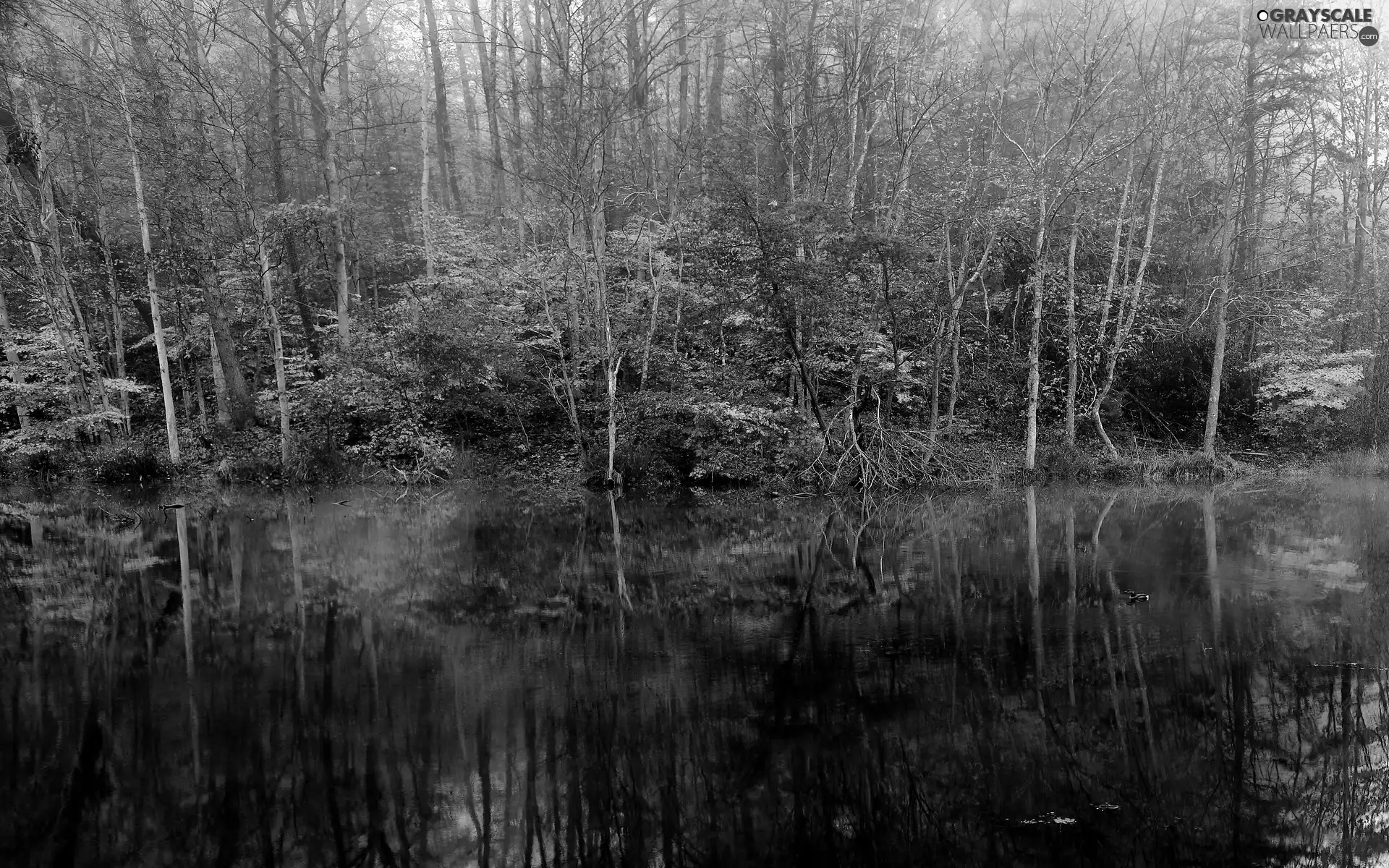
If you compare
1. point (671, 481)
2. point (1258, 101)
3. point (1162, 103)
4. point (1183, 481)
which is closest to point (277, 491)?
point (671, 481)

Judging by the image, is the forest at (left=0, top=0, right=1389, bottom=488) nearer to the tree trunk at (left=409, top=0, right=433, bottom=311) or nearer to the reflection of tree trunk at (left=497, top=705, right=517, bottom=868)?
the tree trunk at (left=409, top=0, right=433, bottom=311)

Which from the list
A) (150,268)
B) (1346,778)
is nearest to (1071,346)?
(1346,778)

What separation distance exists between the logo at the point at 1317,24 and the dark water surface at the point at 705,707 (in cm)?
1305

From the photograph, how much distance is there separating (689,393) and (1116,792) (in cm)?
1403

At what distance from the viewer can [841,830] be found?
3910mm

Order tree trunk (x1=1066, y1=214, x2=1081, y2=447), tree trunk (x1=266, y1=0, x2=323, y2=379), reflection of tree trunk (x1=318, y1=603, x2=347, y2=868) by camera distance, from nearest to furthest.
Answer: reflection of tree trunk (x1=318, y1=603, x2=347, y2=868) → tree trunk (x1=1066, y1=214, x2=1081, y2=447) → tree trunk (x1=266, y1=0, x2=323, y2=379)

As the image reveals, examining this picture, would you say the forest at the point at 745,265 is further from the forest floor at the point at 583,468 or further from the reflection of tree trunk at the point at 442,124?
→ the reflection of tree trunk at the point at 442,124

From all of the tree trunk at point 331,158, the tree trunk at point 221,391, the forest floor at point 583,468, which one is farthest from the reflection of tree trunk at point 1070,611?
the tree trunk at point 221,391

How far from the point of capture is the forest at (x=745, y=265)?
17.7 m

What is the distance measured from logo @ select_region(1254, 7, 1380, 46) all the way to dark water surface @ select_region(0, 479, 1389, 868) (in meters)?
13.1

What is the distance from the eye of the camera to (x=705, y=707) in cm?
534

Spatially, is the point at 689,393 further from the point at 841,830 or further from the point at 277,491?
the point at 841,830

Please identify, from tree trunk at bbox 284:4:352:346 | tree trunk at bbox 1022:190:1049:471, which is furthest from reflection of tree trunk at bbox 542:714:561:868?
tree trunk at bbox 284:4:352:346

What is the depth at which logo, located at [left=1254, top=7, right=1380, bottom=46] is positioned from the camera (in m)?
17.9
